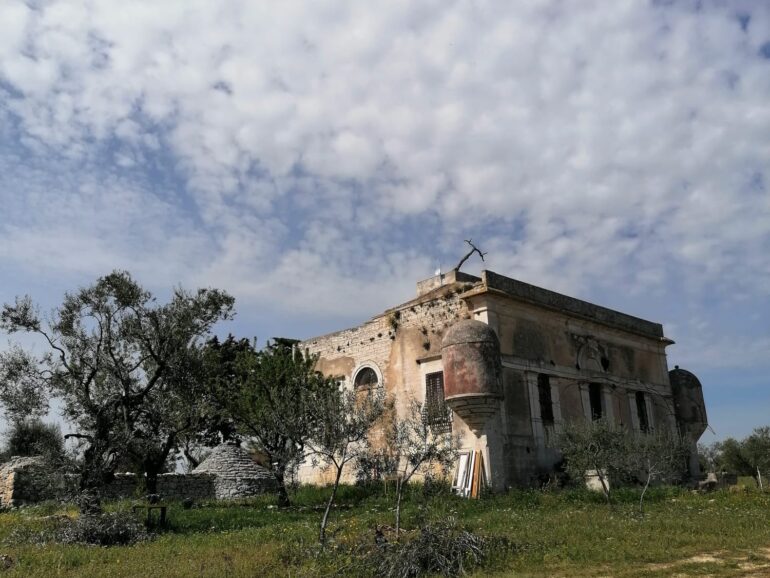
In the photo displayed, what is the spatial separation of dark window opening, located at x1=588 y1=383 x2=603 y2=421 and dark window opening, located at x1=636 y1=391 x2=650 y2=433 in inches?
124

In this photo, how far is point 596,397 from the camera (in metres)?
26.9

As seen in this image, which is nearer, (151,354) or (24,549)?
(24,549)

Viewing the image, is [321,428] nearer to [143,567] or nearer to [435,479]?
[143,567]

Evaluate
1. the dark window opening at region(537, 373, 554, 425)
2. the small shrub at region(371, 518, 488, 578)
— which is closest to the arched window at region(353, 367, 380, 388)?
the dark window opening at region(537, 373, 554, 425)

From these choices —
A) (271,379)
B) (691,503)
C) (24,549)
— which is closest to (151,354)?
(271,379)

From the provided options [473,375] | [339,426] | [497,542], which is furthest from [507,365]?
[497,542]

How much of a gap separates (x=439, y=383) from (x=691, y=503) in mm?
8680

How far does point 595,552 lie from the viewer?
11.2 metres

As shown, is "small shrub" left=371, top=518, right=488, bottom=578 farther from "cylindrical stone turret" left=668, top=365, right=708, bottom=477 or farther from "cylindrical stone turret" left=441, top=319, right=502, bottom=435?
"cylindrical stone turret" left=668, top=365, right=708, bottom=477

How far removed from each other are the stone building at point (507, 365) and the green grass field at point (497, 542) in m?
→ 3.03

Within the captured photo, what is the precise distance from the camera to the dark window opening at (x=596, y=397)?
26531 mm

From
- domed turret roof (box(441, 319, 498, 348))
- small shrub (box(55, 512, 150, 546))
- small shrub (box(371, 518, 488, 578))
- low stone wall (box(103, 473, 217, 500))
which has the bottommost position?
small shrub (box(371, 518, 488, 578))

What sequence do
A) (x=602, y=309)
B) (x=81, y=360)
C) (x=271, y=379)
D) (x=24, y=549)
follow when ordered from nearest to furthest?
(x=24, y=549) → (x=81, y=360) → (x=271, y=379) → (x=602, y=309)

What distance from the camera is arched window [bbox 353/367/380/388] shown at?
86.7 feet
